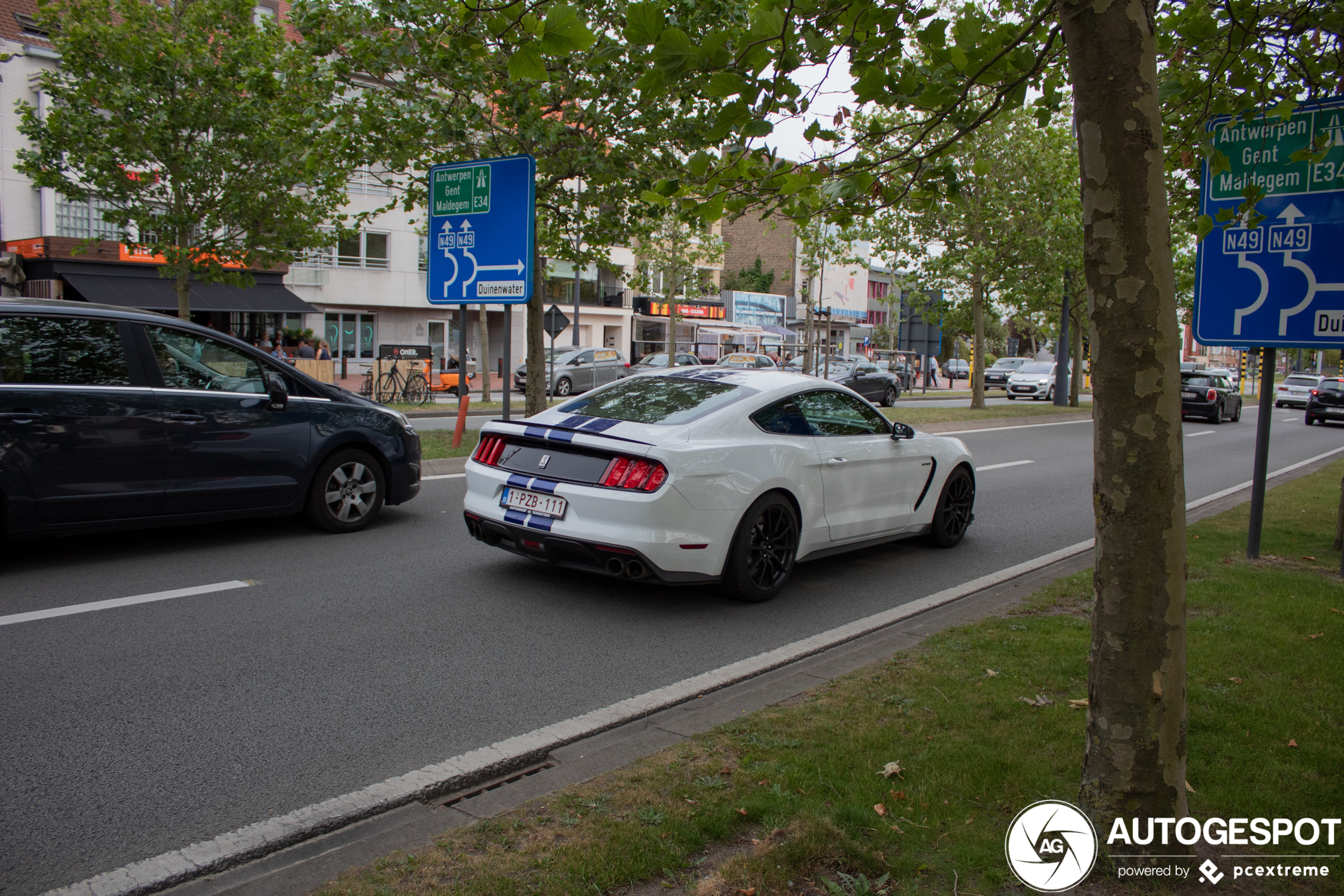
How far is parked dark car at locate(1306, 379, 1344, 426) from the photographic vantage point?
29314 millimetres

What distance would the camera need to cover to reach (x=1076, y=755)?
3.78 m

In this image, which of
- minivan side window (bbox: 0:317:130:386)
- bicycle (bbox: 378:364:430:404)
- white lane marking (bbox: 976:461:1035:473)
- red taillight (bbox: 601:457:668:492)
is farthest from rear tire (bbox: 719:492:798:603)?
bicycle (bbox: 378:364:430:404)

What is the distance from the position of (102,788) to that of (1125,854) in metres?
3.46

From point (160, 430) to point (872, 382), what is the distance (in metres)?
28.5

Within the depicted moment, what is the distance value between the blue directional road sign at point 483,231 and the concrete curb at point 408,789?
7.79 metres

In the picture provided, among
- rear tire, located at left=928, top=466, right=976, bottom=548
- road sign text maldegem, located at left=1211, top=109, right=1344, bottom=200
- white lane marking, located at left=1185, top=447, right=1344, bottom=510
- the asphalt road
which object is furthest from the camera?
white lane marking, located at left=1185, top=447, right=1344, bottom=510

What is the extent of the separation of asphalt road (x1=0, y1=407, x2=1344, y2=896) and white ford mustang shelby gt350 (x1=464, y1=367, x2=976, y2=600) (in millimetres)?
374

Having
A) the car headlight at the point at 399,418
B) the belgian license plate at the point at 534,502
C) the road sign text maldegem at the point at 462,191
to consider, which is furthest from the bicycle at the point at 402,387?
the belgian license plate at the point at 534,502

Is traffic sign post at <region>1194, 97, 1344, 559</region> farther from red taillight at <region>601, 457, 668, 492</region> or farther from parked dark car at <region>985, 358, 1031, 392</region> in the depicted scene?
parked dark car at <region>985, 358, 1031, 392</region>

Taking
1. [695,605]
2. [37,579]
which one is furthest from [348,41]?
[695,605]

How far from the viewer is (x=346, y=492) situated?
8.09 metres

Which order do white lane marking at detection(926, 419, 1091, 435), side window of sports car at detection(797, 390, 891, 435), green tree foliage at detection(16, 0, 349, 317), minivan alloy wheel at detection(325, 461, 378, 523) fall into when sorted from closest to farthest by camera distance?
side window of sports car at detection(797, 390, 891, 435)
minivan alloy wheel at detection(325, 461, 378, 523)
green tree foliage at detection(16, 0, 349, 317)
white lane marking at detection(926, 419, 1091, 435)

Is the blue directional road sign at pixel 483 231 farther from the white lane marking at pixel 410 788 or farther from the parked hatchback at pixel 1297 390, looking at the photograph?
the parked hatchback at pixel 1297 390

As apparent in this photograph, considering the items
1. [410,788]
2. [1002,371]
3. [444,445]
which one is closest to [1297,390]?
[1002,371]
